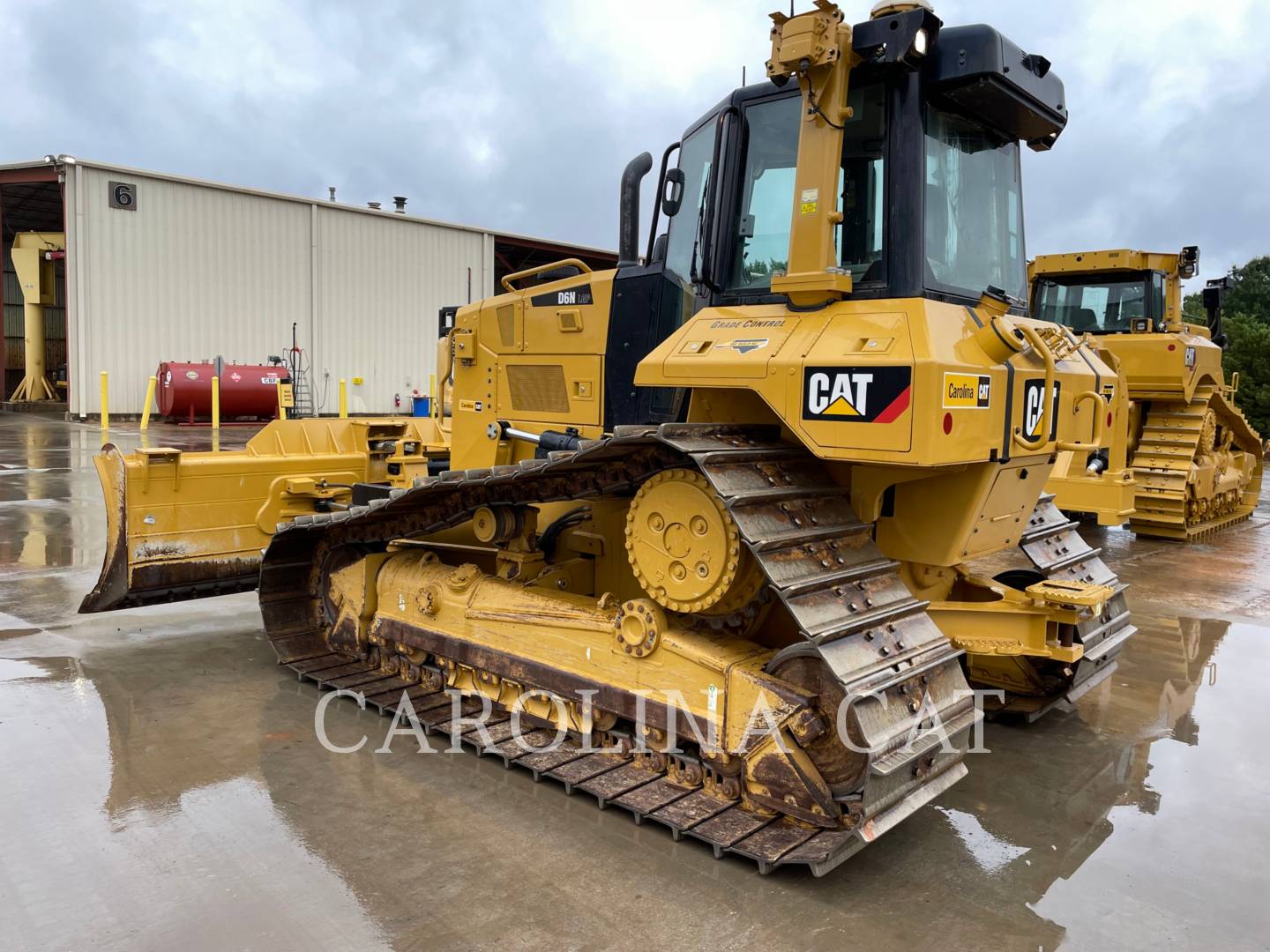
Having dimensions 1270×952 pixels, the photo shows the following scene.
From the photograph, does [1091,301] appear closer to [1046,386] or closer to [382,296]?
[1046,386]

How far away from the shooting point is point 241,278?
23828 millimetres

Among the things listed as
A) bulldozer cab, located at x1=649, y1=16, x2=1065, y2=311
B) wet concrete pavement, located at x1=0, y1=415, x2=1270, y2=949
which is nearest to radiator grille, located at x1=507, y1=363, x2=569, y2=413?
bulldozer cab, located at x1=649, y1=16, x2=1065, y2=311

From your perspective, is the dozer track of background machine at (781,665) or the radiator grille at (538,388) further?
the radiator grille at (538,388)

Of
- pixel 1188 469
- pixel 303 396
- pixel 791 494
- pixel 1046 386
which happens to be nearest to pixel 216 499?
pixel 791 494

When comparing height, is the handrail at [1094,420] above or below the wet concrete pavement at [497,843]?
above

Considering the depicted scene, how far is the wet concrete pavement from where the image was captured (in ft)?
10.0

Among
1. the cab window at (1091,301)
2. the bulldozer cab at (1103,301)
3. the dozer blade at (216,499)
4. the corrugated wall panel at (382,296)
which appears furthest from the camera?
the corrugated wall panel at (382,296)

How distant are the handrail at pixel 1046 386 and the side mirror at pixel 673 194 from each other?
5.31 ft

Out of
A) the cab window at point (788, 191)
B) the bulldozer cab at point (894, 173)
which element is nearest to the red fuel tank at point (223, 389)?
the bulldozer cab at point (894, 173)

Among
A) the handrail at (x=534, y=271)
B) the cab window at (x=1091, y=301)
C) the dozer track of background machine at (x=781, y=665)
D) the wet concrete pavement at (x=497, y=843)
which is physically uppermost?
the cab window at (x=1091, y=301)

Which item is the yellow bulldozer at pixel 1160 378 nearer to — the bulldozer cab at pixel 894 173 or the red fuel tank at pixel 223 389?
the bulldozer cab at pixel 894 173

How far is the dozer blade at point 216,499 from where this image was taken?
5.68m

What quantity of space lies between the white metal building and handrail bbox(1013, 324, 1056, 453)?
18572mm

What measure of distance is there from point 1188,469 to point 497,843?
10.2m
